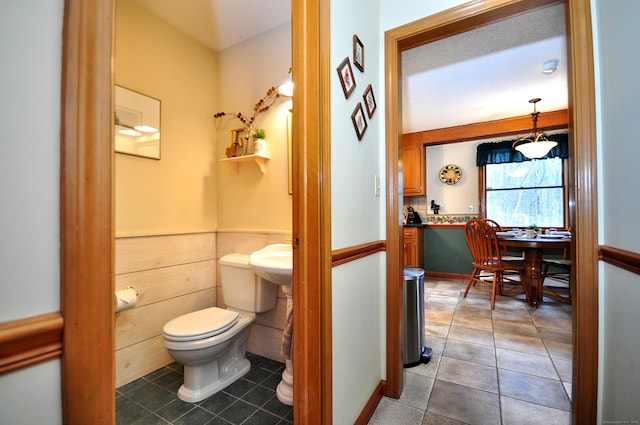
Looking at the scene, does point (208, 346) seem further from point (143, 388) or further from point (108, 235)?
point (108, 235)

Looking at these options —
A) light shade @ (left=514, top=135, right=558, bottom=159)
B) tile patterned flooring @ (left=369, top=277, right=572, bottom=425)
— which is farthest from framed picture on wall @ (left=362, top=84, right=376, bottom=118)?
light shade @ (left=514, top=135, right=558, bottom=159)

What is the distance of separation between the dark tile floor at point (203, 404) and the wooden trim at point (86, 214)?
128cm

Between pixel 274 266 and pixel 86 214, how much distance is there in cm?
106

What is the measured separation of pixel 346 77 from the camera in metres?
1.17

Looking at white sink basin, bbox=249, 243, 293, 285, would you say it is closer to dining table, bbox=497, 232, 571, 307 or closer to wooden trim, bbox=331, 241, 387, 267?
wooden trim, bbox=331, 241, 387, 267

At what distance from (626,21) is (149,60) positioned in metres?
2.57

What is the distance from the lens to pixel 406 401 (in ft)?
4.92

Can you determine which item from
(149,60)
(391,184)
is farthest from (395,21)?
(149,60)

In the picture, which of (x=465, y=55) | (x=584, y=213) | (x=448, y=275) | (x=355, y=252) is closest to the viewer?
(x=584, y=213)

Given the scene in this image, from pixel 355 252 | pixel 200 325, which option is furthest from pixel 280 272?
pixel 200 325

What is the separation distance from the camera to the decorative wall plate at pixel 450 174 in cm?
471

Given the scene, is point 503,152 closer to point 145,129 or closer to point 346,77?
point 346,77

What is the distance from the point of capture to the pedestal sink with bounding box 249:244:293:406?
1.42 m

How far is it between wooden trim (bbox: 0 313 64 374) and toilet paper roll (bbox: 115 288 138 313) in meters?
1.48
